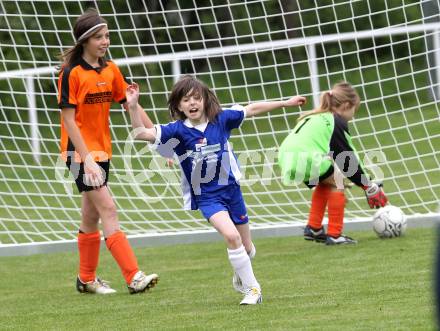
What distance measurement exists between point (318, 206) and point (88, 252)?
88.2 inches

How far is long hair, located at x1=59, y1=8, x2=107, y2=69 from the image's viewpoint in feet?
20.8

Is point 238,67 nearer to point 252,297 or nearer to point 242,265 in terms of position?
point 242,265

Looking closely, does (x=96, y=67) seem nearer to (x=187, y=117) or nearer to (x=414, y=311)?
(x=187, y=117)

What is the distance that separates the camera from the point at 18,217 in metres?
10.3

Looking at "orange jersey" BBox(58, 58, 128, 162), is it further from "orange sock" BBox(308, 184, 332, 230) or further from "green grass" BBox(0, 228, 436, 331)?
"orange sock" BBox(308, 184, 332, 230)

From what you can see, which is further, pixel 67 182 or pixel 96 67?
pixel 67 182

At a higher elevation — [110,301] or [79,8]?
[79,8]

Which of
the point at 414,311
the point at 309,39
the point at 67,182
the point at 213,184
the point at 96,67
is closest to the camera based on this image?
the point at 414,311

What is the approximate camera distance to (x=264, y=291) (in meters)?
6.25

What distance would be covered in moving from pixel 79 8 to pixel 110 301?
338 centimetres

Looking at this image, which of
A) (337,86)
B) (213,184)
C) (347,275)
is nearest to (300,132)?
(337,86)

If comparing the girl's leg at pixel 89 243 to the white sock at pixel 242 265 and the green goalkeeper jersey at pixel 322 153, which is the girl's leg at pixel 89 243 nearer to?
the white sock at pixel 242 265

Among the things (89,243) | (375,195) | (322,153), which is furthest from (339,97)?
(89,243)

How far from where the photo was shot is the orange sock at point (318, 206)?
27.1ft
